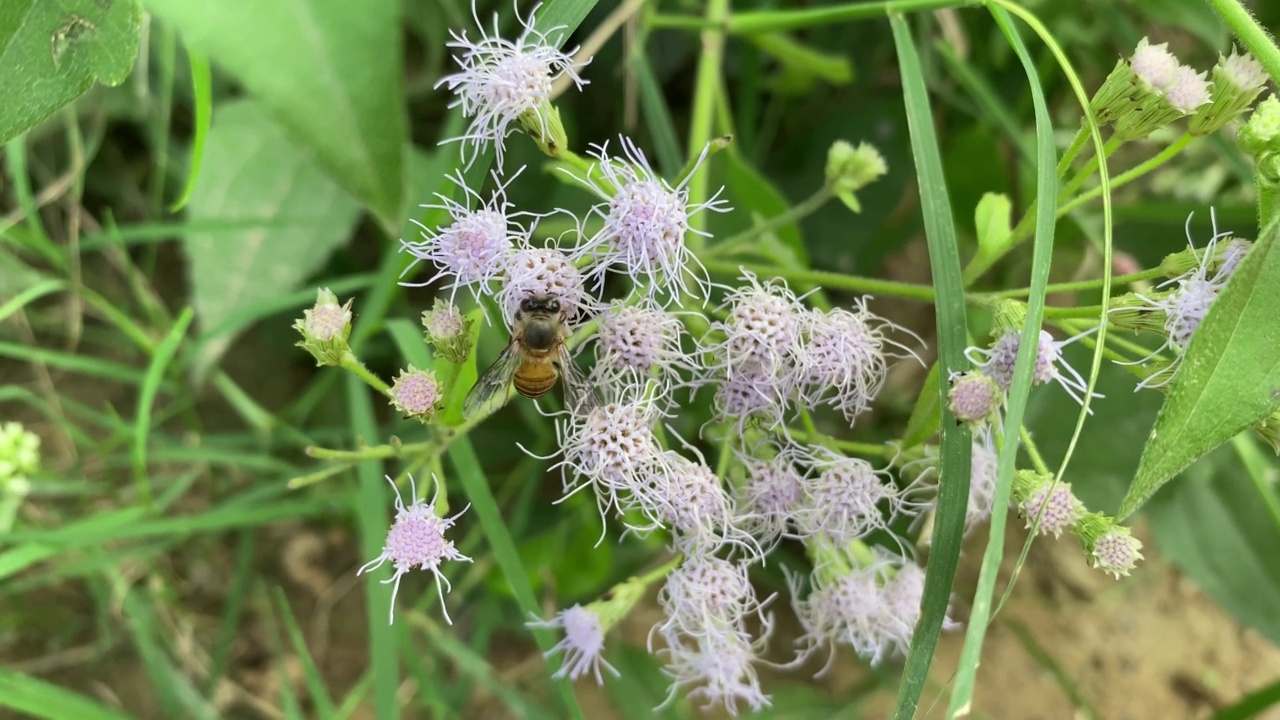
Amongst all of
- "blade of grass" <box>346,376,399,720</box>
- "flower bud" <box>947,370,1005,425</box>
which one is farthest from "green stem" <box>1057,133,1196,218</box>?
"blade of grass" <box>346,376,399,720</box>

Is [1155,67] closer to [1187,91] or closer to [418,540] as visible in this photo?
[1187,91]

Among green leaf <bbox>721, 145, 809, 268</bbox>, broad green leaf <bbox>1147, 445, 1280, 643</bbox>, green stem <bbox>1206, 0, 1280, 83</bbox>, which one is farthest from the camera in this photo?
broad green leaf <bbox>1147, 445, 1280, 643</bbox>

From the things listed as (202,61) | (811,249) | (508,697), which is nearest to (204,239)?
(202,61)

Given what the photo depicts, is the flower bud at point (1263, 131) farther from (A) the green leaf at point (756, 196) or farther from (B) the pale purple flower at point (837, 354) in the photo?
(A) the green leaf at point (756, 196)

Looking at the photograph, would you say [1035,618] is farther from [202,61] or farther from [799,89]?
[202,61]

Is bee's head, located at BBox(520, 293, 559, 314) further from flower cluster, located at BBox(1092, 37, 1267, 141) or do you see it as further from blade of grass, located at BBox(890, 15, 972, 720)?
flower cluster, located at BBox(1092, 37, 1267, 141)
